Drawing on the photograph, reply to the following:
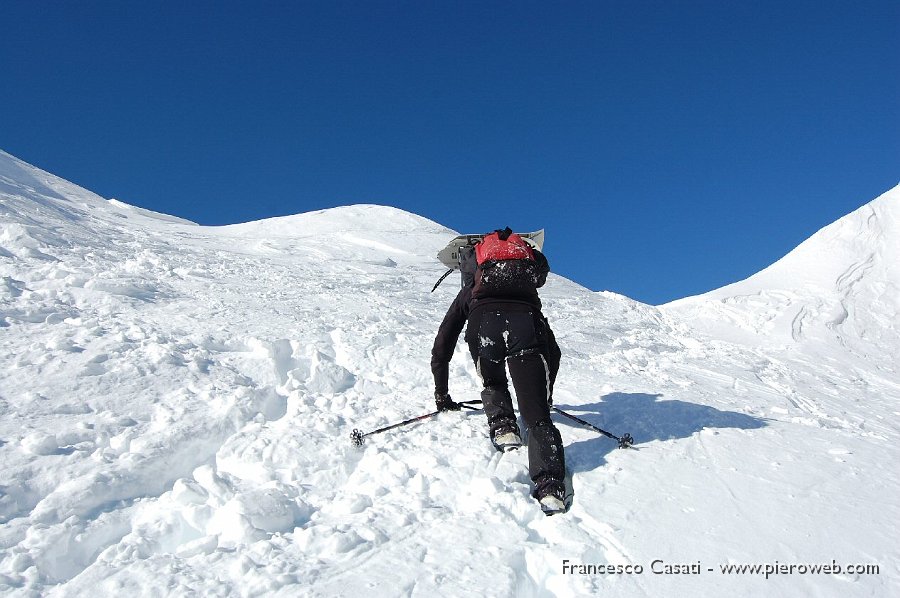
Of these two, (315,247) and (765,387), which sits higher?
(315,247)

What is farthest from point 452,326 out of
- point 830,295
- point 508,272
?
point 830,295

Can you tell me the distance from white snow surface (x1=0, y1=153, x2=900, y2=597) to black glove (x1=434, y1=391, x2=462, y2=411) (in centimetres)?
18

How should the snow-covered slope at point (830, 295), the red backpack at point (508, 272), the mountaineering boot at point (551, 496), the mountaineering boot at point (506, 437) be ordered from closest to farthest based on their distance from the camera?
the mountaineering boot at point (551, 496), the mountaineering boot at point (506, 437), the red backpack at point (508, 272), the snow-covered slope at point (830, 295)

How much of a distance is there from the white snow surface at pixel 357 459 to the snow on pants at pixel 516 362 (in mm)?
372

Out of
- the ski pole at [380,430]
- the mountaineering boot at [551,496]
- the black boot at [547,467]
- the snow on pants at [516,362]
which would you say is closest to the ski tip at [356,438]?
the ski pole at [380,430]

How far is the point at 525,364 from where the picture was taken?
431 centimetres

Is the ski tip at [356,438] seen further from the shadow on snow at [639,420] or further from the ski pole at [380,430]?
the shadow on snow at [639,420]

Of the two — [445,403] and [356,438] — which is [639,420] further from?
[356,438]

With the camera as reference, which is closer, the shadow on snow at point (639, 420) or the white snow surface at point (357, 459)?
the white snow surface at point (357, 459)

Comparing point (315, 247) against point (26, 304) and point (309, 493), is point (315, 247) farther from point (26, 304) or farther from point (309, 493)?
point (309, 493)

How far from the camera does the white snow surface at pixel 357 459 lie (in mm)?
3201

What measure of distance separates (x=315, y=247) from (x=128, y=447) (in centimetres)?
1250

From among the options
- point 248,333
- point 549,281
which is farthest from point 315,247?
point 248,333

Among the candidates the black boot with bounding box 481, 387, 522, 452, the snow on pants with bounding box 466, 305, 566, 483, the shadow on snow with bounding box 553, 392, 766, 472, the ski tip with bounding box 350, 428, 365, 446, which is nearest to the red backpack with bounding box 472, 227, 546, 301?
the snow on pants with bounding box 466, 305, 566, 483
